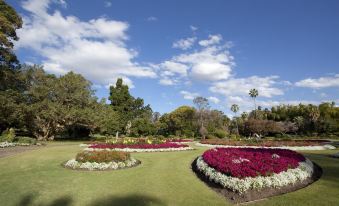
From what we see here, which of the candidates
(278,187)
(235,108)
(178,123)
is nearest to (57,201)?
(278,187)

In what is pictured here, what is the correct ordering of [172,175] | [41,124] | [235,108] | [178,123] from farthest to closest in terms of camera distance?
[235,108], [178,123], [41,124], [172,175]

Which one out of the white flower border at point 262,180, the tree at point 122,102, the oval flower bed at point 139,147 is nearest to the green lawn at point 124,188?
the white flower border at point 262,180

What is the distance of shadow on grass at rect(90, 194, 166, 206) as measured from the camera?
902 centimetres

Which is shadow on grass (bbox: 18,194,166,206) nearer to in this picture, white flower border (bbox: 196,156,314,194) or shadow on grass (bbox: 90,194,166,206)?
shadow on grass (bbox: 90,194,166,206)

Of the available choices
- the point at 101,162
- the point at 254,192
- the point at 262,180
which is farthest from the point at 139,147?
the point at 254,192

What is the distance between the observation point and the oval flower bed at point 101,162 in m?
14.4

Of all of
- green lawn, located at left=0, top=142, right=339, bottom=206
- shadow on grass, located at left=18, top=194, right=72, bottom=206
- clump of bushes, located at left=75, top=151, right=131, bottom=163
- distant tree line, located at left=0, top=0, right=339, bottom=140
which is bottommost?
shadow on grass, located at left=18, top=194, right=72, bottom=206

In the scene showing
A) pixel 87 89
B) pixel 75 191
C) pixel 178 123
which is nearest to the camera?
pixel 75 191

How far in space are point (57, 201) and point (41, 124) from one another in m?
30.5

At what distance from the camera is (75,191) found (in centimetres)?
1034

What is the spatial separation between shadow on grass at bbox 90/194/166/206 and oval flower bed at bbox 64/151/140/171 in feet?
16.3

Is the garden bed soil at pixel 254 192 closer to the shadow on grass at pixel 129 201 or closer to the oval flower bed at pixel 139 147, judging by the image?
the shadow on grass at pixel 129 201

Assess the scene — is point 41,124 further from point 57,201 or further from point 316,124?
point 316,124

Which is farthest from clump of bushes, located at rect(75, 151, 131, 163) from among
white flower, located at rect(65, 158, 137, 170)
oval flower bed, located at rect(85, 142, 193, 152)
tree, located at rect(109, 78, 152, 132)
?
tree, located at rect(109, 78, 152, 132)
